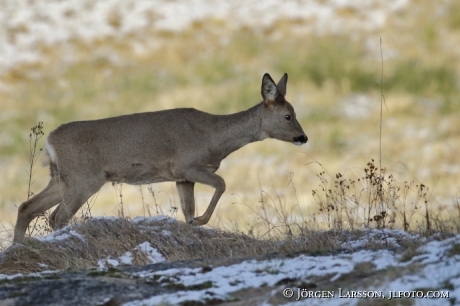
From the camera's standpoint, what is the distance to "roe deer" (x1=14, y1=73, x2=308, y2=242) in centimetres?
1005

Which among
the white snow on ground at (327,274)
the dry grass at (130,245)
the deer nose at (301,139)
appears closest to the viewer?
the white snow on ground at (327,274)

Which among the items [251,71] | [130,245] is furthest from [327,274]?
[251,71]

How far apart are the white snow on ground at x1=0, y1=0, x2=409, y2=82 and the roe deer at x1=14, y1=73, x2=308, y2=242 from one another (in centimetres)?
2140

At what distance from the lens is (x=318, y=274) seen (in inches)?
202

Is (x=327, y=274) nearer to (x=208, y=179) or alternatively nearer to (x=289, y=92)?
(x=208, y=179)

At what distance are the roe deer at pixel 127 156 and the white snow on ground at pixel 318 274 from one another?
4.54m

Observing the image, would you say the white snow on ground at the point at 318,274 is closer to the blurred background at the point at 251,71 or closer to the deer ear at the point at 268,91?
the deer ear at the point at 268,91

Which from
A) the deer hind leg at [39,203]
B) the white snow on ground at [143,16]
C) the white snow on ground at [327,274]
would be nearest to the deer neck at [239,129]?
the deer hind leg at [39,203]

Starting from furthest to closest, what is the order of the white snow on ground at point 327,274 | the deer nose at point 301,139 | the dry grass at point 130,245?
the deer nose at point 301,139 < the dry grass at point 130,245 < the white snow on ground at point 327,274

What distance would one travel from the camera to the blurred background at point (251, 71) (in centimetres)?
2339

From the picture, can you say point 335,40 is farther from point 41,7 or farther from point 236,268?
point 236,268

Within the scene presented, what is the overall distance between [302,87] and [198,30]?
6636 mm

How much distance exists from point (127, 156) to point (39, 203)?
1.21 meters

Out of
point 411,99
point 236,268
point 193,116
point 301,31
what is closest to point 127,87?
point 301,31
